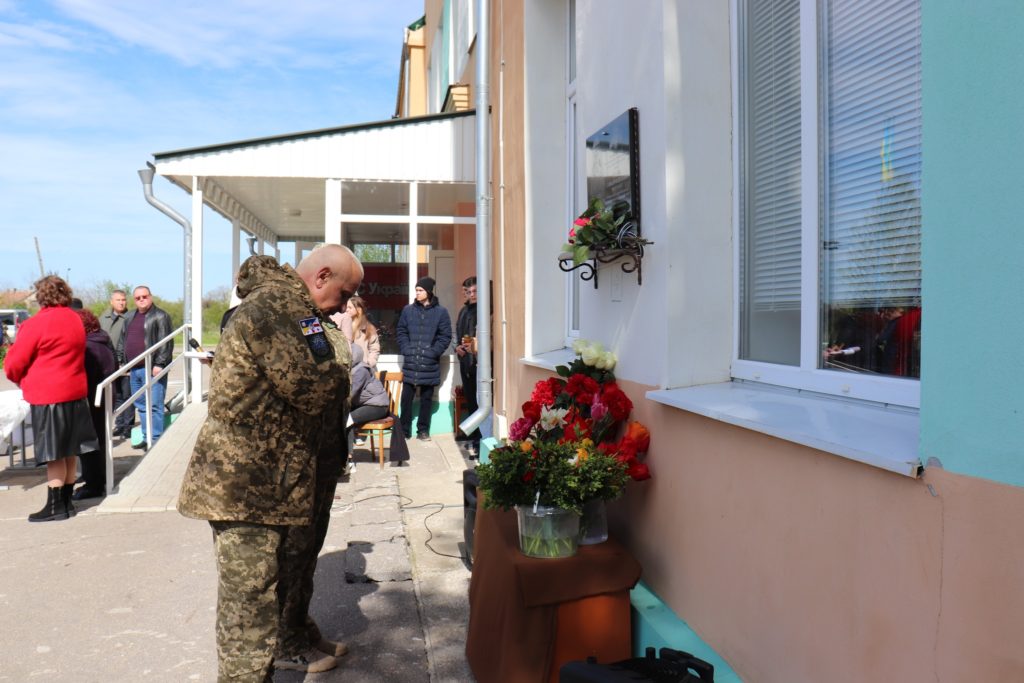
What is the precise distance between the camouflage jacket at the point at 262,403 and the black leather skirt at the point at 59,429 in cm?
391

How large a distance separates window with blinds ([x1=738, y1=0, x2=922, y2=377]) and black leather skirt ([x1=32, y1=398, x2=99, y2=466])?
5391mm

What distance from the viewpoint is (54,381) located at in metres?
6.30

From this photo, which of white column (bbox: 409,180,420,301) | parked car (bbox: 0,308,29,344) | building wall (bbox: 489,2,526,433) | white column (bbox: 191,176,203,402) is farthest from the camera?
parked car (bbox: 0,308,29,344)

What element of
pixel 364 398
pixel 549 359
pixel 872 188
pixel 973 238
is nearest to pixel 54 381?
pixel 364 398

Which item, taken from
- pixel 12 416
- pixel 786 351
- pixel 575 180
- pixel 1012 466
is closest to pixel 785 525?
pixel 786 351

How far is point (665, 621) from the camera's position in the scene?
3031 millimetres

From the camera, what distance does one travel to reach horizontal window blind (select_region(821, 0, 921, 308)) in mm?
2141

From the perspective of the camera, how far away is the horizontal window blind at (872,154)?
2141mm

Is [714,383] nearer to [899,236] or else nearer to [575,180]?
[899,236]

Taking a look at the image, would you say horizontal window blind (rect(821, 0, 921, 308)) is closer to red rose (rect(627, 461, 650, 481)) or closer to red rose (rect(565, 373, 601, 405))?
red rose (rect(627, 461, 650, 481))

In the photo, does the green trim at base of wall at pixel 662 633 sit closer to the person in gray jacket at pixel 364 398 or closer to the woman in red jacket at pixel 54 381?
the person in gray jacket at pixel 364 398

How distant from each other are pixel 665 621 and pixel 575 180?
3268mm

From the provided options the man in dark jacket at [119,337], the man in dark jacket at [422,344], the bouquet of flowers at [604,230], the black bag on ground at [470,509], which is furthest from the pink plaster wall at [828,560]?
the man in dark jacket at [119,337]

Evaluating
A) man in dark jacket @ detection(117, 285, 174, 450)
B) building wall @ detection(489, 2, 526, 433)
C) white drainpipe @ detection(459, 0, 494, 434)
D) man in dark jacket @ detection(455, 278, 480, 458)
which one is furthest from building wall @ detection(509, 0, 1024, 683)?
man in dark jacket @ detection(117, 285, 174, 450)
